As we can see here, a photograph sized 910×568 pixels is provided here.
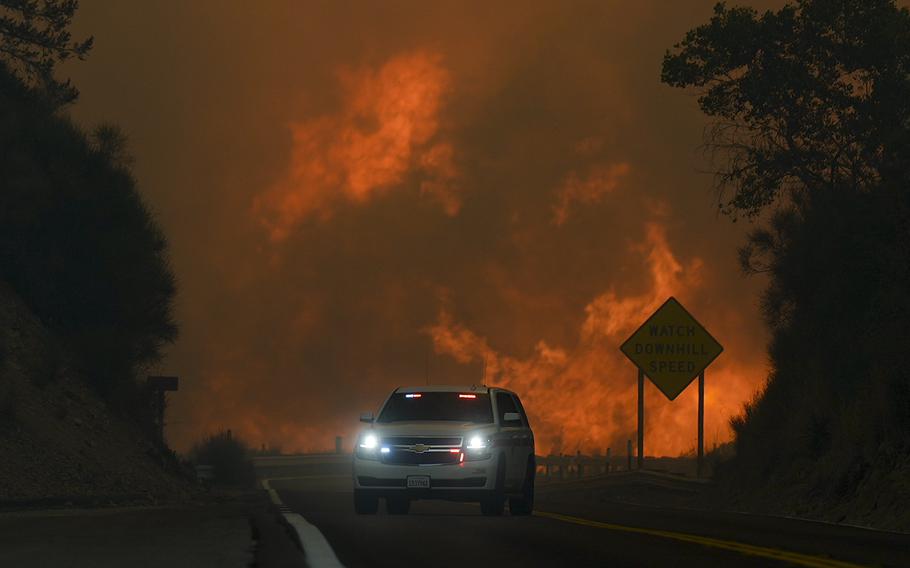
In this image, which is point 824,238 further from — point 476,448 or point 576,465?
point 576,465

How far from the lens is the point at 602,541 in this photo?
1667 centimetres

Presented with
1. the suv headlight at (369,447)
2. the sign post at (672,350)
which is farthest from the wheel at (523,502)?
the sign post at (672,350)

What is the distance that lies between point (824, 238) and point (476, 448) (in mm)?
13890

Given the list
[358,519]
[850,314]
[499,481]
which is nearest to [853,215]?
[850,314]

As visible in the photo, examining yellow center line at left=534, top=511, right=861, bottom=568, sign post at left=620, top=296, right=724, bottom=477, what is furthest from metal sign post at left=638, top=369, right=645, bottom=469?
yellow center line at left=534, top=511, right=861, bottom=568

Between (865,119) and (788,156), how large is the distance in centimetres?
194

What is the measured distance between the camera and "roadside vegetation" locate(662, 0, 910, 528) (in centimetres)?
2819

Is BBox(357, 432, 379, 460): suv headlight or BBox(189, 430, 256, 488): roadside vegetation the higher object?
BBox(189, 430, 256, 488): roadside vegetation

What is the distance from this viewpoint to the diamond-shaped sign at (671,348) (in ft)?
128

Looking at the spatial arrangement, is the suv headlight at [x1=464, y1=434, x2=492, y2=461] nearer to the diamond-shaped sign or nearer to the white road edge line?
the white road edge line

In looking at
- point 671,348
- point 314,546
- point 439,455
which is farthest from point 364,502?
point 671,348

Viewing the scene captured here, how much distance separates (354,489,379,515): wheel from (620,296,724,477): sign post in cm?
1673

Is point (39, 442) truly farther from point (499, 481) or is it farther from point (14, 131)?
point (499, 481)

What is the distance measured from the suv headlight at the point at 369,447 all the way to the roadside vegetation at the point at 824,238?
27.0ft
